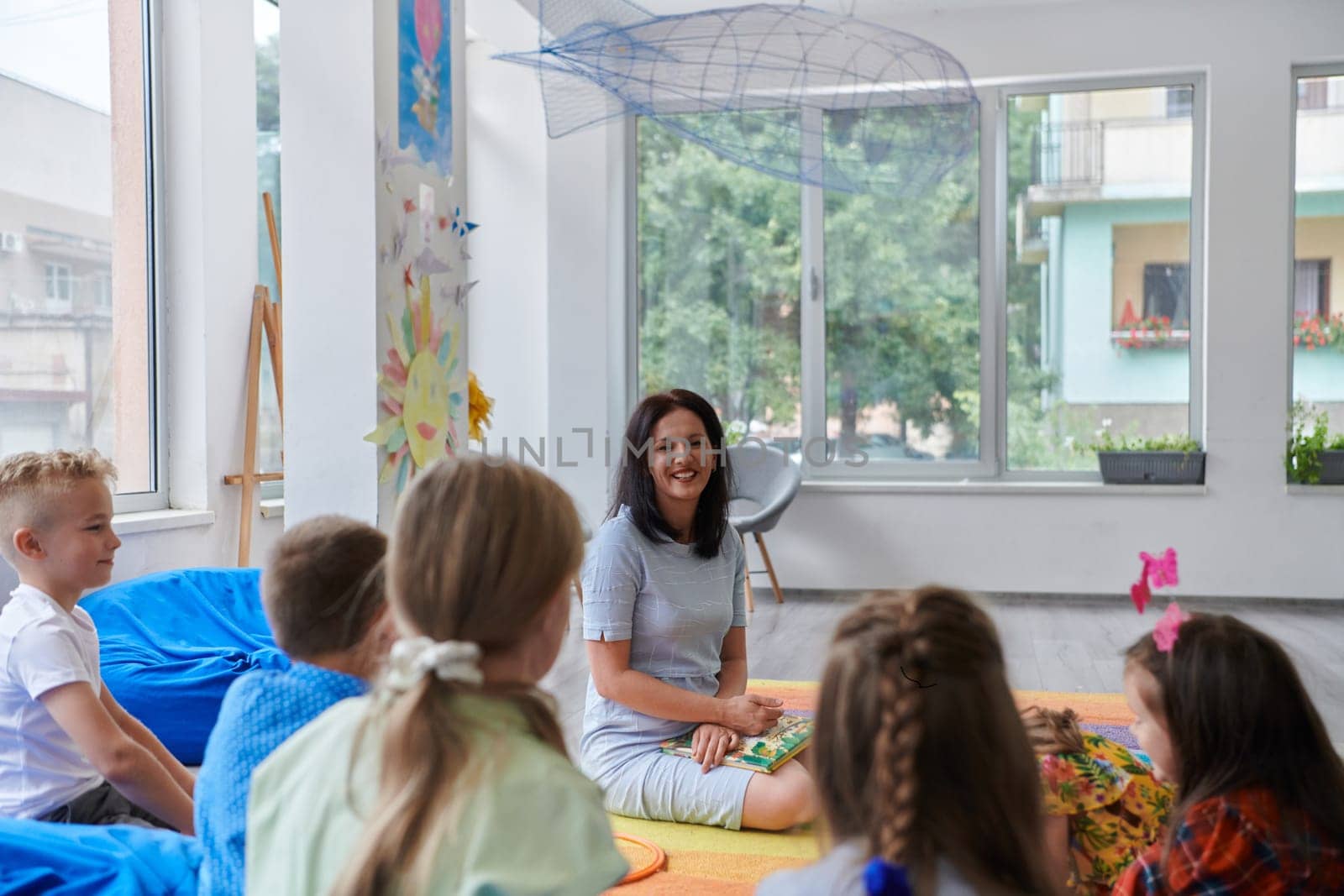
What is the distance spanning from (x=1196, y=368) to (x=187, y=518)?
4.78 meters

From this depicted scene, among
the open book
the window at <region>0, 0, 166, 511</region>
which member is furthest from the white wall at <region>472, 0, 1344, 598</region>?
the open book

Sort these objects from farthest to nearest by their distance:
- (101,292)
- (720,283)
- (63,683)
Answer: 1. (720,283)
2. (101,292)
3. (63,683)

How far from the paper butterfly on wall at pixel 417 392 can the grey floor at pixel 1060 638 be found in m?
0.84

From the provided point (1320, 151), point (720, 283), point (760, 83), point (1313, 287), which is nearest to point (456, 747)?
point (760, 83)

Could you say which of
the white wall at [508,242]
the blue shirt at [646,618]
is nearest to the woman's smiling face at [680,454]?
the blue shirt at [646,618]

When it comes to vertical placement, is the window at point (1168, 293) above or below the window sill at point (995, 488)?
above

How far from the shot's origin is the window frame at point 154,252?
409 cm

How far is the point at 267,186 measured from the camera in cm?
517

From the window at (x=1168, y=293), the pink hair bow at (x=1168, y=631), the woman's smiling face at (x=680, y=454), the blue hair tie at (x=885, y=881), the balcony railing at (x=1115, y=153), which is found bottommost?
the blue hair tie at (x=885, y=881)

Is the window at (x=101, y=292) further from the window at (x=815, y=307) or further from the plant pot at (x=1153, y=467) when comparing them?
the plant pot at (x=1153, y=467)

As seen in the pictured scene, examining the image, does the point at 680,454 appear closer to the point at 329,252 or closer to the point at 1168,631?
the point at 1168,631

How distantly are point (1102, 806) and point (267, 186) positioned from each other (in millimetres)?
4564

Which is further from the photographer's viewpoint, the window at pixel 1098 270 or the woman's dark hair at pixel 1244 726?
the window at pixel 1098 270

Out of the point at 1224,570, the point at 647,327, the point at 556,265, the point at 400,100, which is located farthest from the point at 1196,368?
the point at 400,100
